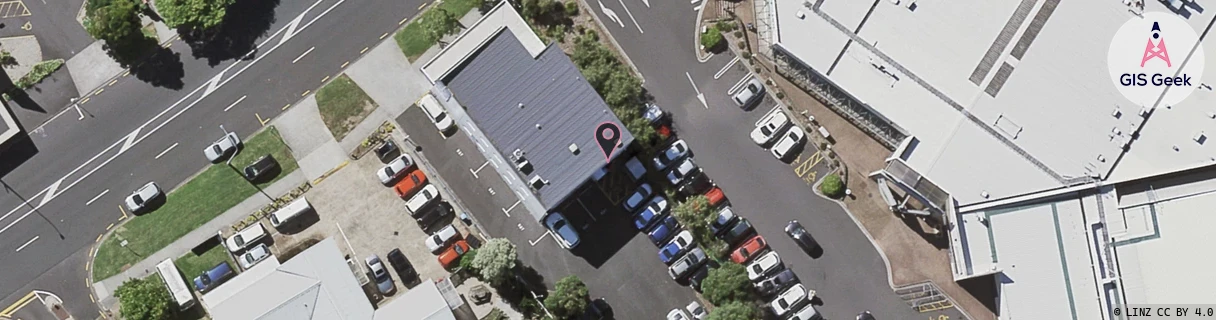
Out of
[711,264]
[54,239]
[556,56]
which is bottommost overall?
[711,264]

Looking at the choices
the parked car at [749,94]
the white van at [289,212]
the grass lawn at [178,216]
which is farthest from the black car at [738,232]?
the grass lawn at [178,216]

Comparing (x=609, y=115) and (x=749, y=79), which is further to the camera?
(x=749, y=79)

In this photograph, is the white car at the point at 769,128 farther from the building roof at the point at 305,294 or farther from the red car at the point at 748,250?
the building roof at the point at 305,294

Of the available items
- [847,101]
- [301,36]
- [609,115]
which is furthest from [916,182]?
[301,36]

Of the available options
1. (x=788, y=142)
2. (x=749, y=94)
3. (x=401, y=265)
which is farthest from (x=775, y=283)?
(x=401, y=265)

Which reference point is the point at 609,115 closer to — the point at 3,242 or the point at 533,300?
the point at 533,300

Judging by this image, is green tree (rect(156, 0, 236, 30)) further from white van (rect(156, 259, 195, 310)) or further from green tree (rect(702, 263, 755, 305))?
green tree (rect(702, 263, 755, 305))
